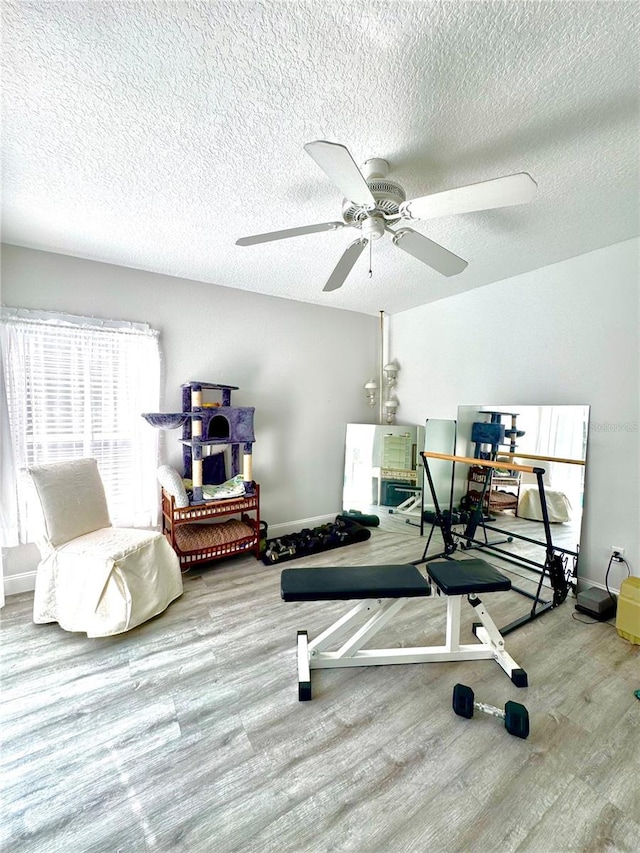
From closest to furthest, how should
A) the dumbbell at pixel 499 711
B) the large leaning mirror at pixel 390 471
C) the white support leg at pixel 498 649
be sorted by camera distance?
the dumbbell at pixel 499 711, the white support leg at pixel 498 649, the large leaning mirror at pixel 390 471

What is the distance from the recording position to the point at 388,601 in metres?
1.90

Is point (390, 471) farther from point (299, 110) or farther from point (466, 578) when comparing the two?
point (299, 110)

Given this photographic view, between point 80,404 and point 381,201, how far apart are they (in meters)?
2.60

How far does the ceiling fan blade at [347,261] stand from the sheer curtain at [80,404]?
1.73 m

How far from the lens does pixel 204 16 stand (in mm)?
1005

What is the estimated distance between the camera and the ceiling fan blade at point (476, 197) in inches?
47.4

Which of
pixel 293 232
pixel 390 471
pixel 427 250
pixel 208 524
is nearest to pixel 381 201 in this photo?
pixel 427 250

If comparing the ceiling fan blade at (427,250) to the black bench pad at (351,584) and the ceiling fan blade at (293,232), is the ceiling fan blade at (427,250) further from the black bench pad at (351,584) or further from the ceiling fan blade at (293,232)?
the black bench pad at (351,584)

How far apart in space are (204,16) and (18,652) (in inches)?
119

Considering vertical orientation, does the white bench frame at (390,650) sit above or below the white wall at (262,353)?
below

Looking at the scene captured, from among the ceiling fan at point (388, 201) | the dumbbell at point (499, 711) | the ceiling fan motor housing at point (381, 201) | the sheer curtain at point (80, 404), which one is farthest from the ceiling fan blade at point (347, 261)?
the dumbbell at point (499, 711)

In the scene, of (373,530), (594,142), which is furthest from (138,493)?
(594,142)

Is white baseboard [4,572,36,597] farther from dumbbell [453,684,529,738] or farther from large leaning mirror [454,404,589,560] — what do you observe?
large leaning mirror [454,404,589,560]

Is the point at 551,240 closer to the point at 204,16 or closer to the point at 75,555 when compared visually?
the point at 204,16
